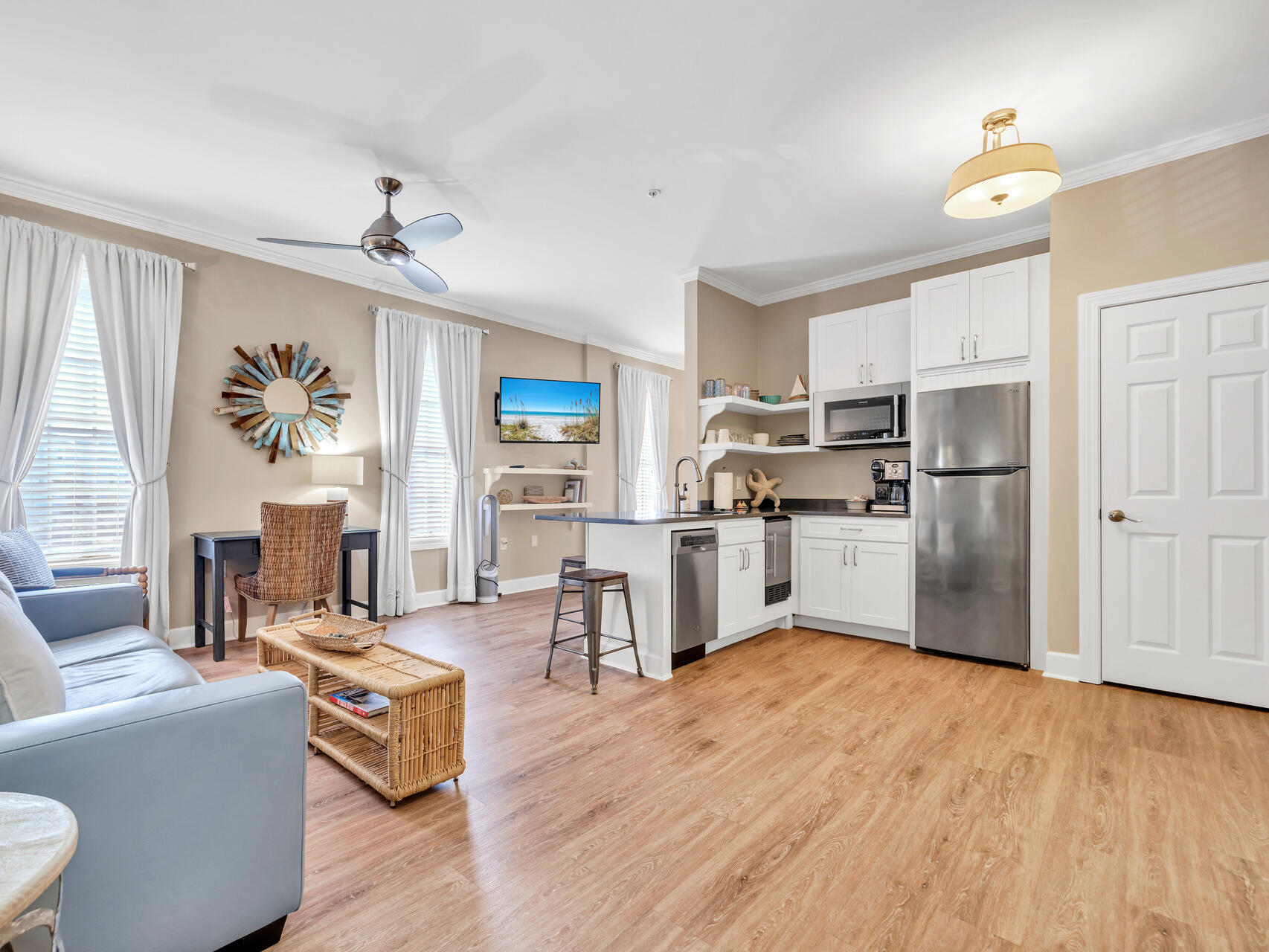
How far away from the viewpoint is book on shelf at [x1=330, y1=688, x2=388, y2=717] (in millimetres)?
2203

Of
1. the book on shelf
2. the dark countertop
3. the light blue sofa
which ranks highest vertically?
the dark countertop

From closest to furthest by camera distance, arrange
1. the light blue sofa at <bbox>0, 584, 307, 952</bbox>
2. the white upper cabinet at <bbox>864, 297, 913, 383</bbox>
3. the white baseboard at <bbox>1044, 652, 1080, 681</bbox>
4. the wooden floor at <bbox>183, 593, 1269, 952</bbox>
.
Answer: the light blue sofa at <bbox>0, 584, 307, 952</bbox>, the wooden floor at <bbox>183, 593, 1269, 952</bbox>, the white baseboard at <bbox>1044, 652, 1080, 681</bbox>, the white upper cabinet at <bbox>864, 297, 913, 383</bbox>

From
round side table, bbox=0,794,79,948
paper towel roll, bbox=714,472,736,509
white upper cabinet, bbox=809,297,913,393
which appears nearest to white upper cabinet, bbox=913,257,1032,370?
white upper cabinet, bbox=809,297,913,393

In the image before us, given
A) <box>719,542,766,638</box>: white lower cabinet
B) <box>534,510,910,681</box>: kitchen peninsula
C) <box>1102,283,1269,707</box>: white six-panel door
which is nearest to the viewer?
<box>1102,283,1269,707</box>: white six-panel door

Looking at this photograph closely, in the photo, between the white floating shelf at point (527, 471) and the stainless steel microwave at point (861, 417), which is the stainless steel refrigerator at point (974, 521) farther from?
the white floating shelf at point (527, 471)

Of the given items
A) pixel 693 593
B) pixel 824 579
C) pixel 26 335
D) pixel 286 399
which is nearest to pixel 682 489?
pixel 693 593

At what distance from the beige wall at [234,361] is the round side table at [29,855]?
3.80 metres

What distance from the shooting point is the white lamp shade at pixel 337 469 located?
443 centimetres

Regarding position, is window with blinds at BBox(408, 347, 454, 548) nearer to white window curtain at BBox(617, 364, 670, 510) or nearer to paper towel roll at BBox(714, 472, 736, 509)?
white window curtain at BBox(617, 364, 670, 510)

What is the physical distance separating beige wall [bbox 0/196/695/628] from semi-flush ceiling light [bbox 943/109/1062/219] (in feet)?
14.2

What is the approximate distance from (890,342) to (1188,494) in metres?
1.93

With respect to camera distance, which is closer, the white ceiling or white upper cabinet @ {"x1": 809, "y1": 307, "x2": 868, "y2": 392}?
the white ceiling

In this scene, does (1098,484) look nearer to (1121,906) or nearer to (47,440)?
(1121,906)

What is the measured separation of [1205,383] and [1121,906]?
8.77 feet
